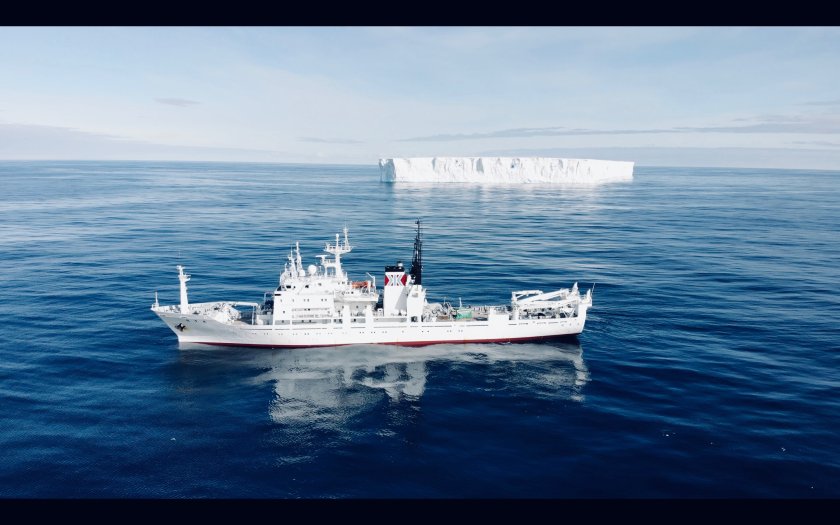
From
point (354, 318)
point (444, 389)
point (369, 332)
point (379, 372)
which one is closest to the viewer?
point (444, 389)

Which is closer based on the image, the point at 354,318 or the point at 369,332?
the point at 369,332

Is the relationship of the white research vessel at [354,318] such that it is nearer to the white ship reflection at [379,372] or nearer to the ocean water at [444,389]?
the white ship reflection at [379,372]

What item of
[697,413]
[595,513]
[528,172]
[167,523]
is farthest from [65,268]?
[528,172]

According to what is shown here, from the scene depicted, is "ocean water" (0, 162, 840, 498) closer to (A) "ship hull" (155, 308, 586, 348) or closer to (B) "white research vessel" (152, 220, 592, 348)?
(A) "ship hull" (155, 308, 586, 348)

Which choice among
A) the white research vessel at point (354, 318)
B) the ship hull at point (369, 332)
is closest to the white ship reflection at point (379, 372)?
the ship hull at point (369, 332)

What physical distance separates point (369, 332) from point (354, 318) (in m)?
2.07

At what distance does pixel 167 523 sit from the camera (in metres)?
21.0

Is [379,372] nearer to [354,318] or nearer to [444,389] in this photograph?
[444,389]

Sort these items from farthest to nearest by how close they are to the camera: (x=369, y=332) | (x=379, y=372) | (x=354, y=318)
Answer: (x=354, y=318)
(x=369, y=332)
(x=379, y=372)

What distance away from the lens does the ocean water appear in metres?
26.8

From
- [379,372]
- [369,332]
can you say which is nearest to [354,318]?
[369,332]

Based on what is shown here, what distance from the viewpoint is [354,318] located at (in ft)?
151

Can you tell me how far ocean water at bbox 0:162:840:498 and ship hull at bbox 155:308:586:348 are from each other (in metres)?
1.21

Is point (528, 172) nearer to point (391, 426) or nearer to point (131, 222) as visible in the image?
point (131, 222)
